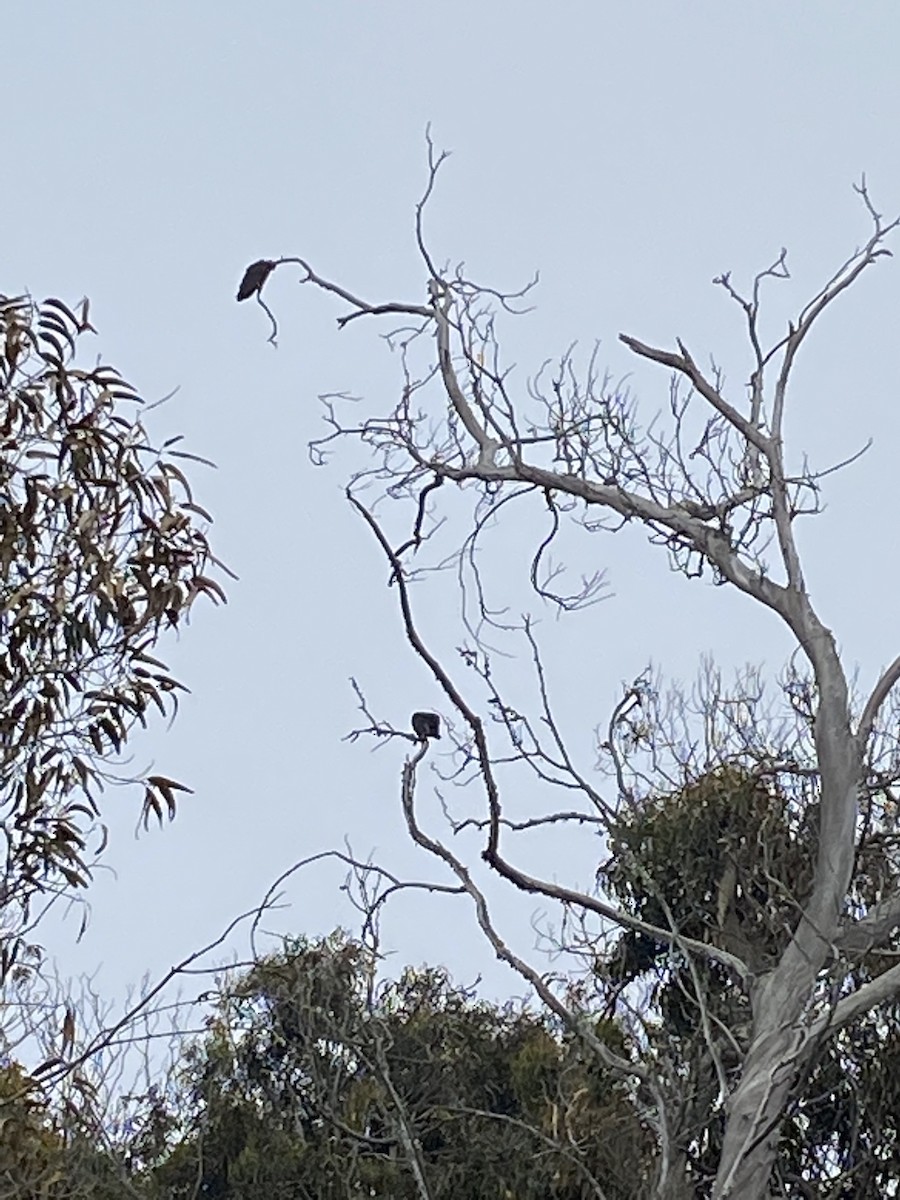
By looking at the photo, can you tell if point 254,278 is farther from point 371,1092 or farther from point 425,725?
point 371,1092

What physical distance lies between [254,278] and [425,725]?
2195 millimetres

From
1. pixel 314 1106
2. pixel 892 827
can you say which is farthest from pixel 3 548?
pixel 314 1106

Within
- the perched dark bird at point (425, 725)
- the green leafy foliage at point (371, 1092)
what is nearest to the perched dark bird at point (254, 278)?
the perched dark bird at point (425, 725)

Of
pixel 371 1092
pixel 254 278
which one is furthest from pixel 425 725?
pixel 371 1092

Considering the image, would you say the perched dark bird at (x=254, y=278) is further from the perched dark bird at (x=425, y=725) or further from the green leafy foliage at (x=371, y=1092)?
the green leafy foliage at (x=371, y=1092)

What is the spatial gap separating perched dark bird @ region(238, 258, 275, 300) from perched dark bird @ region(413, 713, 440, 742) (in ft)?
6.77

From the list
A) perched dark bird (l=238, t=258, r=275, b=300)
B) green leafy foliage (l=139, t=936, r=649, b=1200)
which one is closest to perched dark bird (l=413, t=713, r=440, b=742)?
perched dark bird (l=238, t=258, r=275, b=300)

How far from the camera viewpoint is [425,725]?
516 cm

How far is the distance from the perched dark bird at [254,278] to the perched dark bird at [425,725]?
2.06 metres

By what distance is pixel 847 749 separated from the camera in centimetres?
759

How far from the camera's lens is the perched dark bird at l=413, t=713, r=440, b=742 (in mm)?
5148

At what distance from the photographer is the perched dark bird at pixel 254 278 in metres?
6.50

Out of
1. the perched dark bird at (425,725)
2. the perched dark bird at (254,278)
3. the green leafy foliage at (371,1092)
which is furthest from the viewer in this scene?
the green leafy foliage at (371,1092)

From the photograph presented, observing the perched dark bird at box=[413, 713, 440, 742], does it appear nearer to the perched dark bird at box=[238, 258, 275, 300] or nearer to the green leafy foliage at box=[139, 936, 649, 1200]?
the perched dark bird at box=[238, 258, 275, 300]
